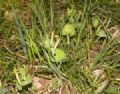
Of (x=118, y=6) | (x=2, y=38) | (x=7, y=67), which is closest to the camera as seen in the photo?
(x=7, y=67)

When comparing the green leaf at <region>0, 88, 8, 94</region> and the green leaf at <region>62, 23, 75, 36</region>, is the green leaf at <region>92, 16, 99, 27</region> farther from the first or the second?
the green leaf at <region>0, 88, 8, 94</region>

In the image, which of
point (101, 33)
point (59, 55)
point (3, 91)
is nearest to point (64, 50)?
point (59, 55)

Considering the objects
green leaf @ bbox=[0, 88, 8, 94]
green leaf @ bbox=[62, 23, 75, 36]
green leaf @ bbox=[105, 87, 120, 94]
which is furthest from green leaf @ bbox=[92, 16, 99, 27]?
green leaf @ bbox=[0, 88, 8, 94]

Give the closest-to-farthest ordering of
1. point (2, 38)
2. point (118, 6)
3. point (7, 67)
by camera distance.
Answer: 1. point (7, 67)
2. point (2, 38)
3. point (118, 6)

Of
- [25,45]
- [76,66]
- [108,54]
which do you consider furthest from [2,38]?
[108,54]

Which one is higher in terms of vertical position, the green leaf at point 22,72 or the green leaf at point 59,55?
the green leaf at point 59,55

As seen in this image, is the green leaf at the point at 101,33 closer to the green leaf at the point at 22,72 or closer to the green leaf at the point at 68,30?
the green leaf at the point at 68,30

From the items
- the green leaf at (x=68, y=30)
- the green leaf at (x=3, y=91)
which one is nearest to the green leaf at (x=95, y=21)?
the green leaf at (x=68, y=30)

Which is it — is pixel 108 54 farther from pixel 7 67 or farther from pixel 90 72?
pixel 7 67
